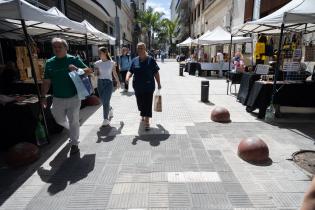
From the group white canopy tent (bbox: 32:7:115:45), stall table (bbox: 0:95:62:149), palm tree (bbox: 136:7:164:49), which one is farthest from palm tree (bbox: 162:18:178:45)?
stall table (bbox: 0:95:62:149)

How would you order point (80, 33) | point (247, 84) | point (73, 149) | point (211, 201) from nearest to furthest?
point (211, 201)
point (73, 149)
point (247, 84)
point (80, 33)

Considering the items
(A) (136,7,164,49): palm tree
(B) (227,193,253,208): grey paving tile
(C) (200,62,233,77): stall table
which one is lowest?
(B) (227,193,253,208): grey paving tile

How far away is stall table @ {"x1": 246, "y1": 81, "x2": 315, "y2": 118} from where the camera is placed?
671 centimetres

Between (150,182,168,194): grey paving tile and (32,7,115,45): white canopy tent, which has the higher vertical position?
(32,7,115,45): white canopy tent

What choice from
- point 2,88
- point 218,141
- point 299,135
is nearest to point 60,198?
point 218,141

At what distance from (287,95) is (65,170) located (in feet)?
17.7

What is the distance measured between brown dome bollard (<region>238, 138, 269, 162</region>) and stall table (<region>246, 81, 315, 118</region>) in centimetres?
270

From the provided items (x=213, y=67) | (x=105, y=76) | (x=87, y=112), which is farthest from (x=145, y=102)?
(x=213, y=67)

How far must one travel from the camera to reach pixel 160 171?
4.05m

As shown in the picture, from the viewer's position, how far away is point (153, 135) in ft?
18.6

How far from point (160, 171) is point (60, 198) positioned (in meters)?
1.41

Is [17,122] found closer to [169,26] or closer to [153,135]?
[153,135]

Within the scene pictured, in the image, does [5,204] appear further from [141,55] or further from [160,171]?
[141,55]

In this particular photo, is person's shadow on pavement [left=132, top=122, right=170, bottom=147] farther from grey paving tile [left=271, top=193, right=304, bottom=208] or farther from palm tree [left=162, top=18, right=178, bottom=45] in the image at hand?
palm tree [left=162, top=18, right=178, bottom=45]
